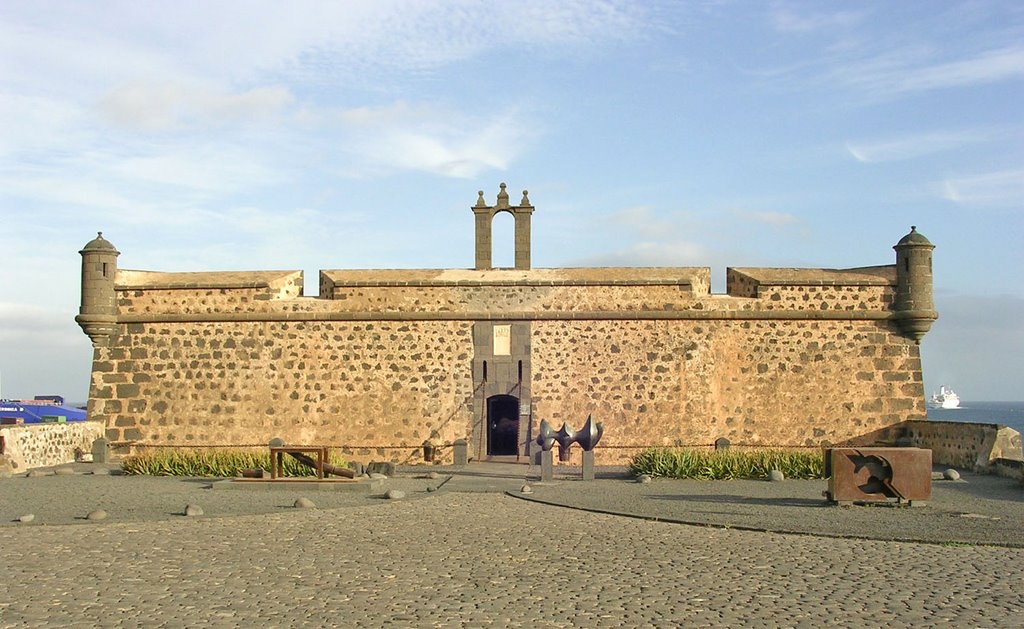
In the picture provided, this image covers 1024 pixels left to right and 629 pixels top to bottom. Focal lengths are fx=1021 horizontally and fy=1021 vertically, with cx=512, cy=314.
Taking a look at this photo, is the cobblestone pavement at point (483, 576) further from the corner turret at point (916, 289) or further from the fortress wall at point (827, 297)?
the corner turret at point (916, 289)

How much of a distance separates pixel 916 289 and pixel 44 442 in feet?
63.4

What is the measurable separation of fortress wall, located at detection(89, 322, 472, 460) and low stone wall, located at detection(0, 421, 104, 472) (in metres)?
0.66

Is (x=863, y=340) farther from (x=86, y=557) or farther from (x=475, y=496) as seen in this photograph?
(x=86, y=557)

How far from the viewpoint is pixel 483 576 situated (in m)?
9.04

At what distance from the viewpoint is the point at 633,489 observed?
652 inches

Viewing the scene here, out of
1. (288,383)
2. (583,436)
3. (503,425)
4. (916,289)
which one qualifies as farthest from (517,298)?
(916,289)

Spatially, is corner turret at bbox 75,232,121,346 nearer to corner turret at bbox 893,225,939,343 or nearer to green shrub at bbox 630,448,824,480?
green shrub at bbox 630,448,824,480

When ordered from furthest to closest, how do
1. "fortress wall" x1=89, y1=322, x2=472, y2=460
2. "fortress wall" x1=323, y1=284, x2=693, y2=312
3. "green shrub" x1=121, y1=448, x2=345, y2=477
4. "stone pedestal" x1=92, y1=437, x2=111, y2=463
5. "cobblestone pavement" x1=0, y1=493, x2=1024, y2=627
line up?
"fortress wall" x1=323, y1=284, x2=693, y2=312, "fortress wall" x1=89, y1=322, x2=472, y2=460, "stone pedestal" x1=92, y1=437, x2=111, y2=463, "green shrub" x1=121, y1=448, x2=345, y2=477, "cobblestone pavement" x1=0, y1=493, x2=1024, y2=627

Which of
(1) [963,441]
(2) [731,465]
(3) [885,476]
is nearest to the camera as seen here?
(3) [885,476]

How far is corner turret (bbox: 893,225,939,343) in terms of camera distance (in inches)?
915

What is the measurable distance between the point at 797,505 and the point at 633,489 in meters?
2.95

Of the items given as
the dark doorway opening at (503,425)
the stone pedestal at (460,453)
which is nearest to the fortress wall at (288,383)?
the stone pedestal at (460,453)

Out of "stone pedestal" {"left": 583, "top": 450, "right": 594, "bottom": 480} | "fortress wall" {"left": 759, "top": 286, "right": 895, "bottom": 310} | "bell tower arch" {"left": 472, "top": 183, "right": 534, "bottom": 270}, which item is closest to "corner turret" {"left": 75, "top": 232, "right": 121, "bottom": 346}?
"bell tower arch" {"left": 472, "top": 183, "right": 534, "bottom": 270}

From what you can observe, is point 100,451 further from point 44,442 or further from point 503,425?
point 503,425
